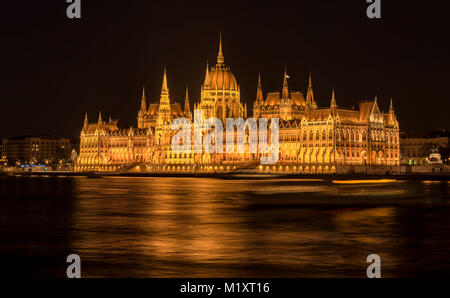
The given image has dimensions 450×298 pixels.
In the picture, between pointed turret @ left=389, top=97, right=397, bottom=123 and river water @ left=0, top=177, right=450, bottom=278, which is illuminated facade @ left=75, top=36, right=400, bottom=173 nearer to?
pointed turret @ left=389, top=97, right=397, bottom=123

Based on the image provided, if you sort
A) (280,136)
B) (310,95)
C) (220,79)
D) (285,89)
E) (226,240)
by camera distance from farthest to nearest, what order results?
(220,79)
(285,89)
(310,95)
(280,136)
(226,240)

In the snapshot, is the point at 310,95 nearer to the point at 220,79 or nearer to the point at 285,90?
the point at 285,90

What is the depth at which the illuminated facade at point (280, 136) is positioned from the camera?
143m

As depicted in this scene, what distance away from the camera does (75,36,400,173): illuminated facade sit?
142750 mm

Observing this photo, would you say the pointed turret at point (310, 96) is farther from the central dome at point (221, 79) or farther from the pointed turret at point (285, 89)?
the central dome at point (221, 79)

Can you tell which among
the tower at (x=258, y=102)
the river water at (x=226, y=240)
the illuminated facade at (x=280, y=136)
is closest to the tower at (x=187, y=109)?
the illuminated facade at (x=280, y=136)

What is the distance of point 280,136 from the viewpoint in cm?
15450

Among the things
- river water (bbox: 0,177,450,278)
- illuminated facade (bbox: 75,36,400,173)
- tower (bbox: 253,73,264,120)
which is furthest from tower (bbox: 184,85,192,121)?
river water (bbox: 0,177,450,278)

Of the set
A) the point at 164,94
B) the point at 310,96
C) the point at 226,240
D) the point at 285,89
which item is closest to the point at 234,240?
the point at 226,240

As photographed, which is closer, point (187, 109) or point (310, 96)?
point (310, 96)

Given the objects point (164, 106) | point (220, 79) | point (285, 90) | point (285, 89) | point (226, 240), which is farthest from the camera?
point (164, 106)

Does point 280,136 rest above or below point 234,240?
above
